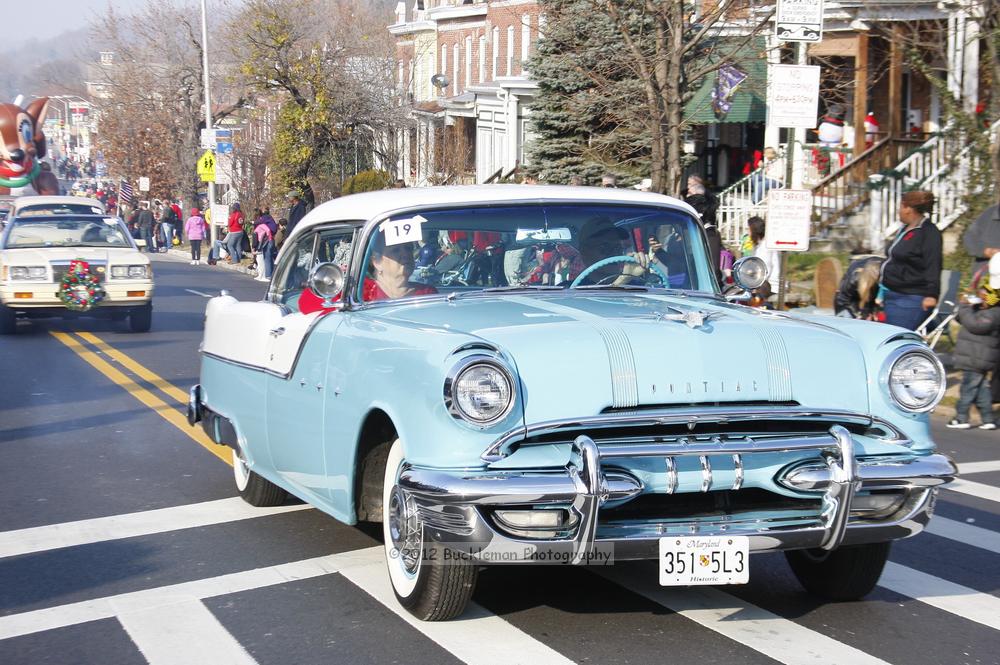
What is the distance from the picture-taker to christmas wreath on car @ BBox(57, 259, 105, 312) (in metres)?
17.9

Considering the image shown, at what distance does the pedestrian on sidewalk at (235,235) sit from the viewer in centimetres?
3672

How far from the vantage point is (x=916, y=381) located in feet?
17.4

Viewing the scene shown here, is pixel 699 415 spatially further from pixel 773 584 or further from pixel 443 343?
pixel 773 584

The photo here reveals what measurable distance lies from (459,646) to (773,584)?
5.75ft

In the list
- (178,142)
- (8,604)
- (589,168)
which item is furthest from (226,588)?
(178,142)

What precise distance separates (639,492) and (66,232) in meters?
16.0

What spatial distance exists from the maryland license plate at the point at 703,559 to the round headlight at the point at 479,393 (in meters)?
0.77

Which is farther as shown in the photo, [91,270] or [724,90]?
[724,90]

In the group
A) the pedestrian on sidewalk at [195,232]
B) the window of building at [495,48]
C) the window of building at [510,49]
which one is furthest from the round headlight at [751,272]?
the window of building at [495,48]

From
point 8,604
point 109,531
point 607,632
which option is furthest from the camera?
point 109,531

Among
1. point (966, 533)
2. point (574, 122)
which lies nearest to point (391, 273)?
point (966, 533)

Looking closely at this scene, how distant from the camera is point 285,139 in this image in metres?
40.9

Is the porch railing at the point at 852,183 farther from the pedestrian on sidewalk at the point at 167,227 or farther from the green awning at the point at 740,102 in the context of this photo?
the pedestrian on sidewalk at the point at 167,227

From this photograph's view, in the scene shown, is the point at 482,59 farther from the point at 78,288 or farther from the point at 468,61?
the point at 78,288
